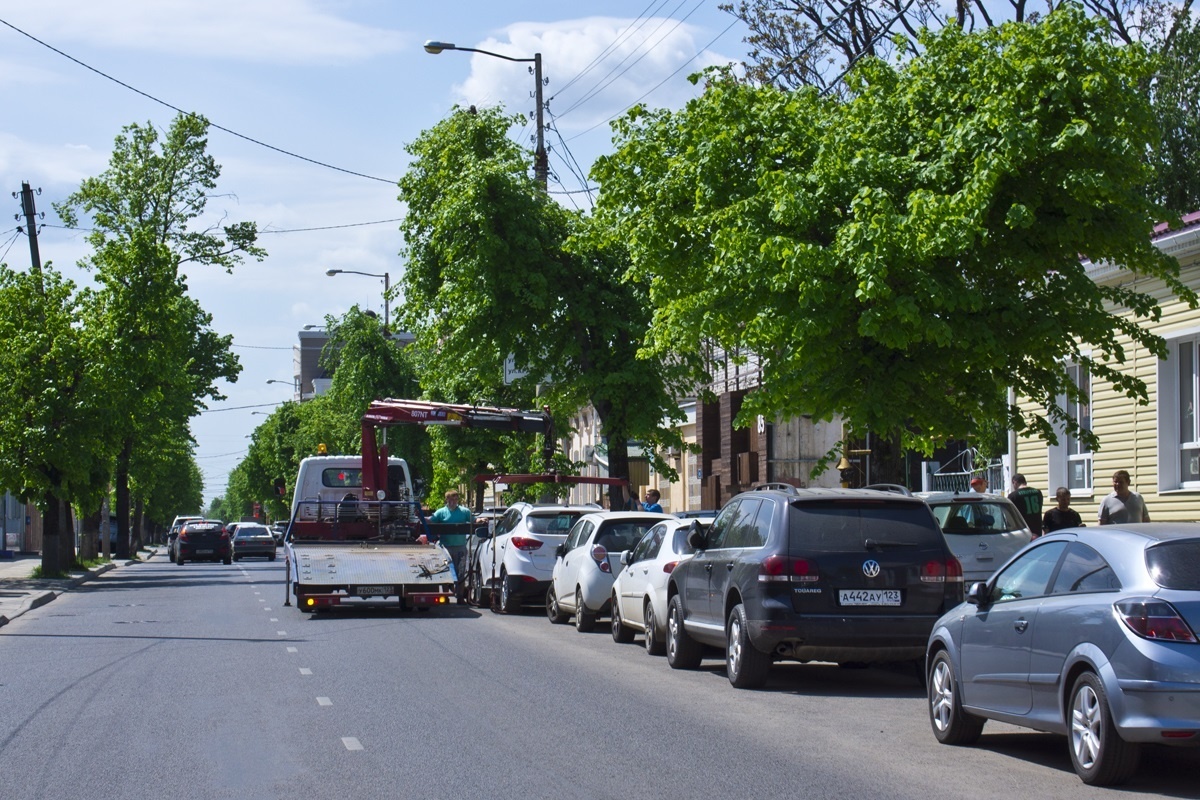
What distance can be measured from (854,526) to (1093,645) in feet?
15.4

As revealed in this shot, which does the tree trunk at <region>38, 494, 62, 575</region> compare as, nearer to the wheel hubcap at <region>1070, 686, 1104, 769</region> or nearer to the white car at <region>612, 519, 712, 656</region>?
the white car at <region>612, 519, 712, 656</region>

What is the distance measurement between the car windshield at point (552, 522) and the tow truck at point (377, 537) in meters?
1.35

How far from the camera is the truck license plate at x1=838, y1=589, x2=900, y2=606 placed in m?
12.4

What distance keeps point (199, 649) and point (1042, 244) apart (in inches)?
400

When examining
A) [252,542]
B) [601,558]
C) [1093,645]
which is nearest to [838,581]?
[1093,645]

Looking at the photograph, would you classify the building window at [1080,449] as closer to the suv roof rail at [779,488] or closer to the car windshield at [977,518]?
the car windshield at [977,518]

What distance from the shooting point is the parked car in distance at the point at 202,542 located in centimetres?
5278

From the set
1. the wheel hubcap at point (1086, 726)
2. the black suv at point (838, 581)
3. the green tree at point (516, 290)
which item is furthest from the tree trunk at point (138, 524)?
the wheel hubcap at point (1086, 726)

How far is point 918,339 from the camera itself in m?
15.5

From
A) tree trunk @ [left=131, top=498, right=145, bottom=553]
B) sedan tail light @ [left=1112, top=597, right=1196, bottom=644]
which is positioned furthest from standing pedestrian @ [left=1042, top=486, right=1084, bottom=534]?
tree trunk @ [left=131, top=498, right=145, bottom=553]

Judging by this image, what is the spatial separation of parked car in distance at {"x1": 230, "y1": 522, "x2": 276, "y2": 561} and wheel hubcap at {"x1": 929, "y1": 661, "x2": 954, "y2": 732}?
162ft

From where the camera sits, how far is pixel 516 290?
25.7 metres

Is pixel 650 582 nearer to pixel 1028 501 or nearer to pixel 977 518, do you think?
pixel 977 518

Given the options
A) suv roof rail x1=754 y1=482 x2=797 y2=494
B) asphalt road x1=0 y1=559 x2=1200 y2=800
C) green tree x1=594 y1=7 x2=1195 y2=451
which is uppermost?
green tree x1=594 y1=7 x2=1195 y2=451
